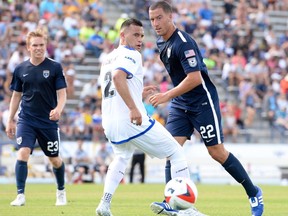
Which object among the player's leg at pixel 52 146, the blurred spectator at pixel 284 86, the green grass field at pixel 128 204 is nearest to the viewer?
the green grass field at pixel 128 204

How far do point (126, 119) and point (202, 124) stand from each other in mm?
1277

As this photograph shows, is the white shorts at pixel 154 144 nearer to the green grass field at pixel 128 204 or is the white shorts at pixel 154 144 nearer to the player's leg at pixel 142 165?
the green grass field at pixel 128 204

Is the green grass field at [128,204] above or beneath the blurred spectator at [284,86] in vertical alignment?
beneath

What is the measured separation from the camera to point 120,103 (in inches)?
452

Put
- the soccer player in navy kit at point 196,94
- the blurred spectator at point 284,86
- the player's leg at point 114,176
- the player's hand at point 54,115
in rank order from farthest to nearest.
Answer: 1. the blurred spectator at point 284,86
2. the player's hand at point 54,115
3. the soccer player in navy kit at point 196,94
4. the player's leg at point 114,176

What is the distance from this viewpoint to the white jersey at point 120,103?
1142 cm

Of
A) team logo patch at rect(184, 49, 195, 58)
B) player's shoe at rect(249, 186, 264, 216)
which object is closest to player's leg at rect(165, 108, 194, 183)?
team logo patch at rect(184, 49, 195, 58)

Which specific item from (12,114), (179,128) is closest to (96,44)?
(12,114)

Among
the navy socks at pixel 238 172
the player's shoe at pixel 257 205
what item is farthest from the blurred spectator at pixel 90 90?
the player's shoe at pixel 257 205

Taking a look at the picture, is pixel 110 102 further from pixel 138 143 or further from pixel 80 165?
pixel 80 165

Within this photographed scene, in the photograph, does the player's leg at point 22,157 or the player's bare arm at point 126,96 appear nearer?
the player's bare arm at point 126,96

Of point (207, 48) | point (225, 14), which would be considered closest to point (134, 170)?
point (207, 48)

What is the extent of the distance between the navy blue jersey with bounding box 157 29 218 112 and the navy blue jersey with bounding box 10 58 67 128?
3.07m

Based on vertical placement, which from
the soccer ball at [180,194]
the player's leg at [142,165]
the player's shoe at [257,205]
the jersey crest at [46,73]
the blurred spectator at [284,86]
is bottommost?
the player's leg at [142,165]
